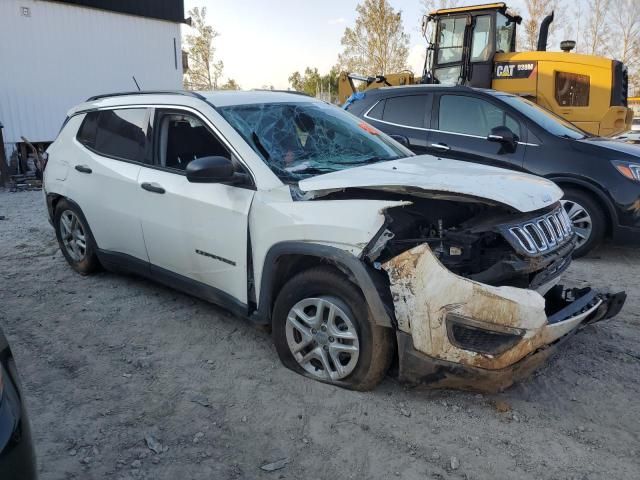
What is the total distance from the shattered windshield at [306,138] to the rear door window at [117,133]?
2.89 feet

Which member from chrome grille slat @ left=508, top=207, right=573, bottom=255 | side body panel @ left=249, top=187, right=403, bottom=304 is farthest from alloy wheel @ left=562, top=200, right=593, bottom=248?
side body panel @ left=249, top=187, right=403, bottom=304

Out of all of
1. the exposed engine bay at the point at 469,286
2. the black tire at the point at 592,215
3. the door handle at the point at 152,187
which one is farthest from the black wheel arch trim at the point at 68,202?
the black tire at the point at 592,215

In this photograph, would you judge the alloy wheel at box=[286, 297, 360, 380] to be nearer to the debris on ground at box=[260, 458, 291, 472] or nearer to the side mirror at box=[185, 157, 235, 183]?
the debris on ground at box=[260, 458, 291, 472]

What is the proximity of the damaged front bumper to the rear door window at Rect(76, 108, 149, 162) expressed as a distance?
97.6 inches

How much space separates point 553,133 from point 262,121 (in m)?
3.73

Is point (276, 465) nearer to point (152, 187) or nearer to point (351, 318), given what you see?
point (351, 318)

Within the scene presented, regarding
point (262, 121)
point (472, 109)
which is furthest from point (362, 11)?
point (262, 121)

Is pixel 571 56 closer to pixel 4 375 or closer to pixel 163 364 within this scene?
pixel 163 364

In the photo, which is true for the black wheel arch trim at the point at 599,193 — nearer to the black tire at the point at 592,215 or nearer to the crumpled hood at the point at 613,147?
the black tire at the point at 592,215

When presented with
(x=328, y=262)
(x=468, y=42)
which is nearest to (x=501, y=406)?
(x=328, y=262)

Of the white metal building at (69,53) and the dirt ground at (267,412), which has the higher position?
the white metal building at (69,53)

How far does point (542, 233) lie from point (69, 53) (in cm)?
1551

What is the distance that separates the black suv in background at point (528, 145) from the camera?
5.43m

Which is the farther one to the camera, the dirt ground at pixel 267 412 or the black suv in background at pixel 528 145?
the black suv in background at pixel 528 145
